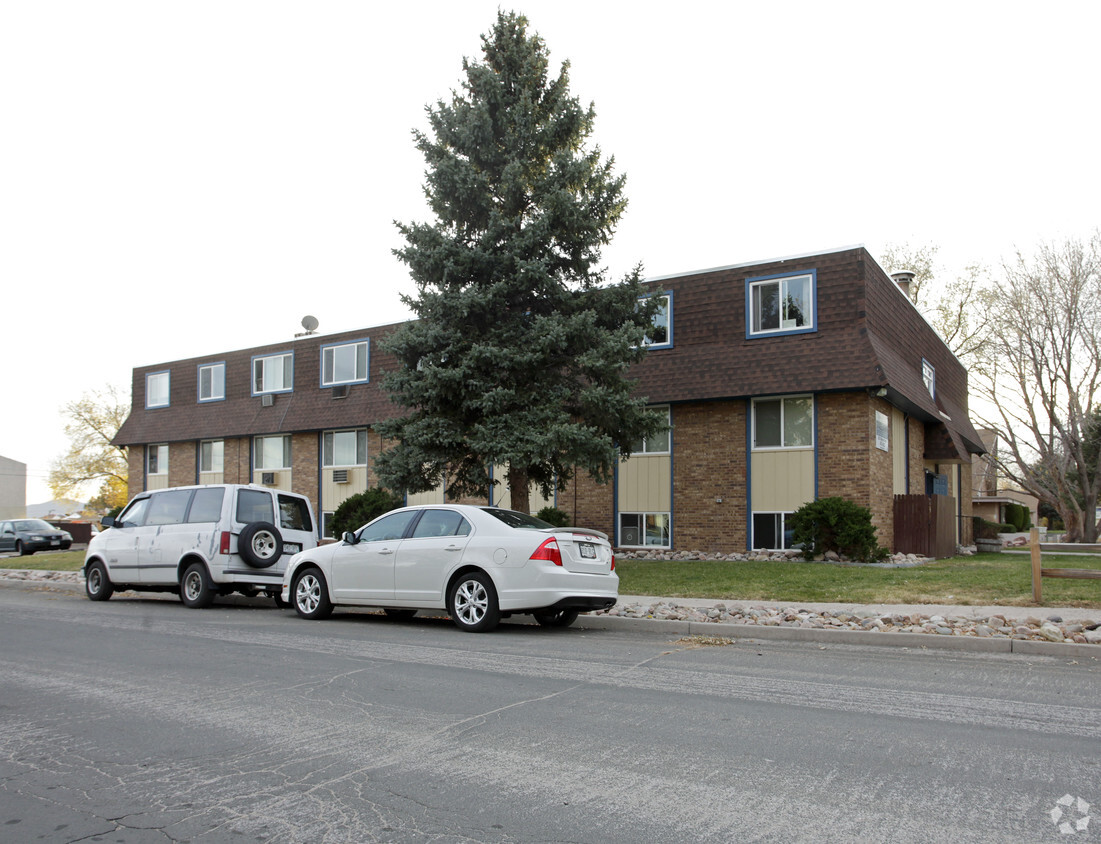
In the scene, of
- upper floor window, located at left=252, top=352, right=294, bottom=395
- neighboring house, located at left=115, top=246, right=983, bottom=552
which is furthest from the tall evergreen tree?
upper floor window, located at left=252, top=352, right=294, bottom=395

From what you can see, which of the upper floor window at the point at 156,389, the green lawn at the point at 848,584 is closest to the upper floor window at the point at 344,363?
the upper floor window at the point at 156,389

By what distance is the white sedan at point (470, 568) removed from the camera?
10141 mm

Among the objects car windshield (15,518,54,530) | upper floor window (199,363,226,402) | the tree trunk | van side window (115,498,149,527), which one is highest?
upper floor window (199,363,226,402)

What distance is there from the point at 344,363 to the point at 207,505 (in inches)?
589

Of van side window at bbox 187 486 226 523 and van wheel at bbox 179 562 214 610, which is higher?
van side window at bbox 187 486 226 523

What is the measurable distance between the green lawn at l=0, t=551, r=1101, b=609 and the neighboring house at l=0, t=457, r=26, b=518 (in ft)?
275

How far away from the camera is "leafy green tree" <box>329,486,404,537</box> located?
2333 cm

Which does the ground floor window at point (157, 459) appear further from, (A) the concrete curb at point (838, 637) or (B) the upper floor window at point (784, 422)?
(A) the concrete curb at point (838, 637)

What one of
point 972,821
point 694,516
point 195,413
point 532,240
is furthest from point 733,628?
point 195,413

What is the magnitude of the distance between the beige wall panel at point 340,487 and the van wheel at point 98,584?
12.3 metres

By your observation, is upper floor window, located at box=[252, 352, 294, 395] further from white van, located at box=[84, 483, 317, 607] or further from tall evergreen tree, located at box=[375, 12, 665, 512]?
white van, located at box=[84, 483, 317, 607]

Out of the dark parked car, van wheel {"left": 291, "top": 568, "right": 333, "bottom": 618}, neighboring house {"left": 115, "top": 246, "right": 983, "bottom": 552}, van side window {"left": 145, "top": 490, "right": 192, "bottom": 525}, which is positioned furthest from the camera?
the dark parked car

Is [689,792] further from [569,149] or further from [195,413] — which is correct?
[195,413]

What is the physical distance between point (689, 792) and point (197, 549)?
11.1 meters
